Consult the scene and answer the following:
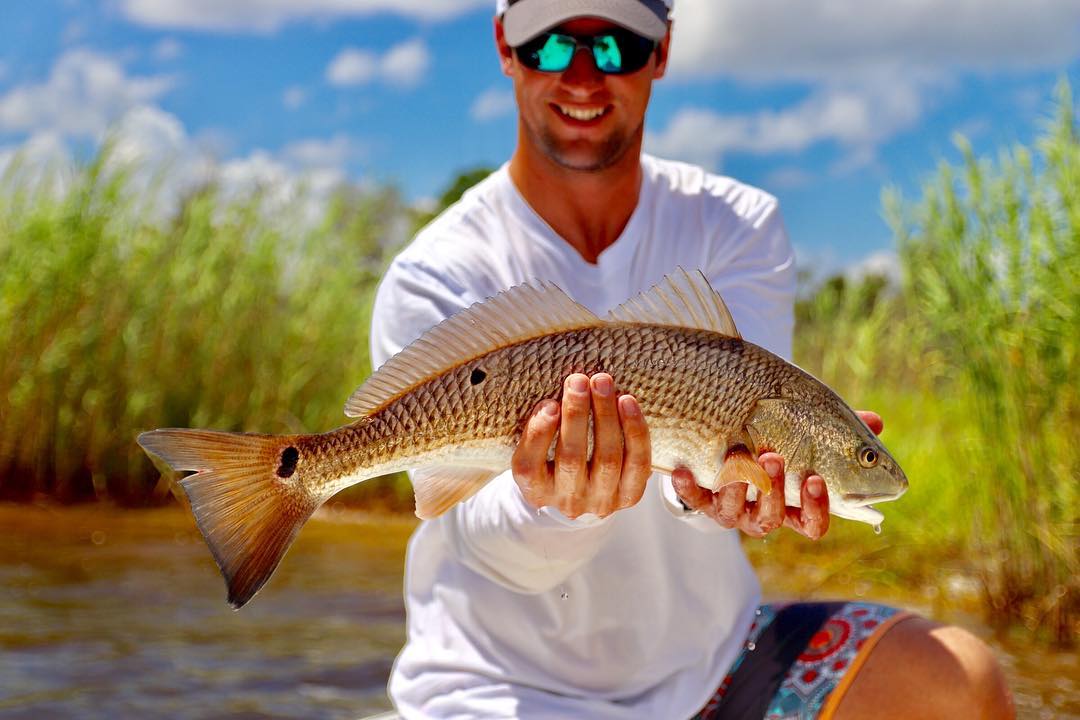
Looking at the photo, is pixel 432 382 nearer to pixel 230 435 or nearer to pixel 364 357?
pixel 230 435

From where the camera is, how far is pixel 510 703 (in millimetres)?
2527

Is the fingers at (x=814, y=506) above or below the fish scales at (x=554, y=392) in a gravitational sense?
below

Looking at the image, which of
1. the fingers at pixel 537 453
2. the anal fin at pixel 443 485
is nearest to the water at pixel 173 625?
the anal fin at pixel 443 485

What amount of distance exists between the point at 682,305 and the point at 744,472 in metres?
0.35

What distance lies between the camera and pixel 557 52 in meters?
2.77

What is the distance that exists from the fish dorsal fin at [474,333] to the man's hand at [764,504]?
0.39m

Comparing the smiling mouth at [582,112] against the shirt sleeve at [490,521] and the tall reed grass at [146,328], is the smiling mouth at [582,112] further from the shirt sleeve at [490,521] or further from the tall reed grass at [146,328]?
the tall reed grass at [146,328]

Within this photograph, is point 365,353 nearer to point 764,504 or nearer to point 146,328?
point 146,328

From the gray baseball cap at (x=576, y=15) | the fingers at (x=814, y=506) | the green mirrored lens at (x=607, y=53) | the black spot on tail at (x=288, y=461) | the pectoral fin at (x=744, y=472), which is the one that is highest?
the gray baseball cap at (x=576, y=15)

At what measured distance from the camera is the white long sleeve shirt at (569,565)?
2535 millimetres

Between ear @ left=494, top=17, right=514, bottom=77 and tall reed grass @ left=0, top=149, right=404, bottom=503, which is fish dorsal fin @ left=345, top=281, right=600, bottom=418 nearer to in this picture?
ear @ left=494, top=17, right=514, bottom=77

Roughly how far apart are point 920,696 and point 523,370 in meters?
1.34

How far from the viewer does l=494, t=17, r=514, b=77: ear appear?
299 centimetres

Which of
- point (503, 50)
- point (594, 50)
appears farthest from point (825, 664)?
point (503, 50)
